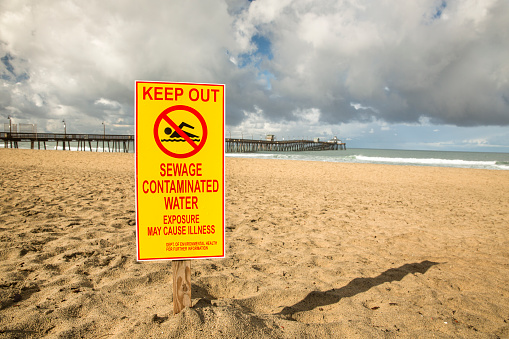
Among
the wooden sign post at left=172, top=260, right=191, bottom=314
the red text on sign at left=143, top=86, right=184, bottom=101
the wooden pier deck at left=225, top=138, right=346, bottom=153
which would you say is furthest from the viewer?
the wooden pier deck at left=225, top=138, right=346, bottom=153

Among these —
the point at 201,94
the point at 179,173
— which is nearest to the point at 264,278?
the point at 179,173

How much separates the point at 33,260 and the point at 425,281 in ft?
13.4

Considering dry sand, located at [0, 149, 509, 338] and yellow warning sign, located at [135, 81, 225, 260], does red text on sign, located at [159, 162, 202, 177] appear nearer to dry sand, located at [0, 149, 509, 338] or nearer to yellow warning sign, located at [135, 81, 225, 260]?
yellow warning sign, located at [135, 81, 225, 260]

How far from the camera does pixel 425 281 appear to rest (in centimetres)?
288

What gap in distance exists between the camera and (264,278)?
2.79 meters

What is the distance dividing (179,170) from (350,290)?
200 cm

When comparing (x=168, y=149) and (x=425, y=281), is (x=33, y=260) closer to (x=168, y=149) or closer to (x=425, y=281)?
(x=168, y=149)

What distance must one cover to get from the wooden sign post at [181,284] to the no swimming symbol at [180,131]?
752mm

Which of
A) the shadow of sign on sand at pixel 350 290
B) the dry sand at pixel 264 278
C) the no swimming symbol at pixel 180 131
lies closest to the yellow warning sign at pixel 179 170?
the no swimming symbol at pixel 180 131

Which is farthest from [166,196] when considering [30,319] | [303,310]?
[303,310]

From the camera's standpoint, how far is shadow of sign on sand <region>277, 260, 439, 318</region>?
91.5 inches

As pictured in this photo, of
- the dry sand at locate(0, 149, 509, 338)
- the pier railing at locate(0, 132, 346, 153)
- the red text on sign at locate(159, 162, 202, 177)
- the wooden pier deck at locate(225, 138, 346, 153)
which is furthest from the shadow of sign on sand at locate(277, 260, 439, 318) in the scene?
the wooden pier deck at locate(225, 138, 346, 153)

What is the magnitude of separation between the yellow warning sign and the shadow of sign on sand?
37.9 inches

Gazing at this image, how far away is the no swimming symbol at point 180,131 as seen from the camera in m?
1.80
